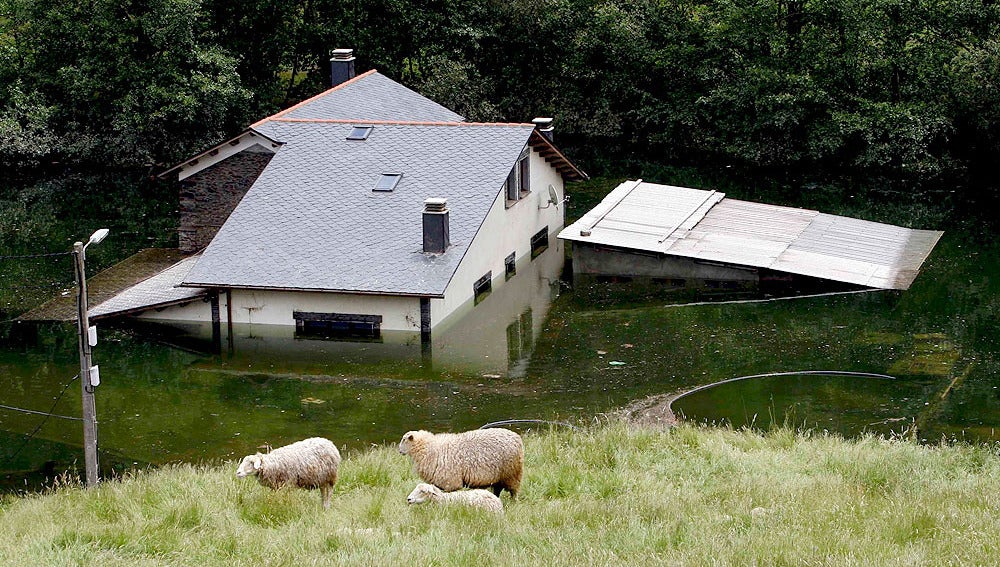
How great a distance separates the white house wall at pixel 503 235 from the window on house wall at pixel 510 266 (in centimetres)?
13

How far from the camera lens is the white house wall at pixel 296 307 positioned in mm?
26125

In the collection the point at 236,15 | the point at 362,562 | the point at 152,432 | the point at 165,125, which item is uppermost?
the point at 236,15

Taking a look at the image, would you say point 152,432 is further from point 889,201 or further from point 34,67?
point 34,67

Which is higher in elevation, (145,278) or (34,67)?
(34,67)

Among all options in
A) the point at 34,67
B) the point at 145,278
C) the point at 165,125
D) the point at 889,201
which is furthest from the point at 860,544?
the point at 34,67

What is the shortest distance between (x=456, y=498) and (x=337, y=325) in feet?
43.4

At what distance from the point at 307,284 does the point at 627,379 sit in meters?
6.69

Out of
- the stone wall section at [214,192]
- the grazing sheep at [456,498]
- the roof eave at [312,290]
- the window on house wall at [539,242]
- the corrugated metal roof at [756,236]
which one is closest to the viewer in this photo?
the grazing sheep at [456,498]

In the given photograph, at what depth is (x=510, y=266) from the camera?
3094cm

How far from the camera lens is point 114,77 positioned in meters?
43.8

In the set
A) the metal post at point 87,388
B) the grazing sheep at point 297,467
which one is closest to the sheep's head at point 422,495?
the grazing sheep at point 297,467

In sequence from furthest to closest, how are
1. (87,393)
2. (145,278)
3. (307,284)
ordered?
(145,278) < (307,284) < (87,393)

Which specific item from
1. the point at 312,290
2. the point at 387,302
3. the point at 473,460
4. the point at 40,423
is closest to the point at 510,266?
the point at 387,302

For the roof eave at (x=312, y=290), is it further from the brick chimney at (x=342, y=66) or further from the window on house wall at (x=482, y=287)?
the brick chimney at (x=342, y=66)
